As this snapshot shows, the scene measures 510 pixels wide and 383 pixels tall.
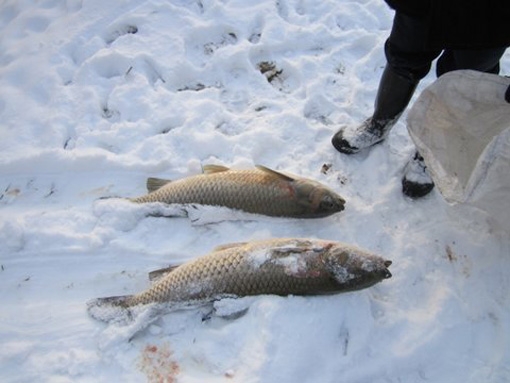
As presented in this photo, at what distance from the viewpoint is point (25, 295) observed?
100 inches

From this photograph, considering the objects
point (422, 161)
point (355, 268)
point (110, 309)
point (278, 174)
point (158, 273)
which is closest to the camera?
point (355, 268)

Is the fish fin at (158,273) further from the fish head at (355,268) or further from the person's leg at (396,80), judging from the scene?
the person's leg at (396,80)

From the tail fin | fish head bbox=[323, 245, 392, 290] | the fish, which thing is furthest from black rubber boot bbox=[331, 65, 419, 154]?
the tail fin

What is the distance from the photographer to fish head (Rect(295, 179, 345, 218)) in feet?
8.64

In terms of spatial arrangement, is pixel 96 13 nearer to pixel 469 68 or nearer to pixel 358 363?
pixel 469 68

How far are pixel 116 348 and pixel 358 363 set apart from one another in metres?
1.24

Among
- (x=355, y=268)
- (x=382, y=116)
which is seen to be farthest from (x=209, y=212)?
(x=382, y=116)

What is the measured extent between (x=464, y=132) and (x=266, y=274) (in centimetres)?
140

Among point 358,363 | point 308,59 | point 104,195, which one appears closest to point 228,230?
point 104,195

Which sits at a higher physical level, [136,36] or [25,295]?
[136,36]

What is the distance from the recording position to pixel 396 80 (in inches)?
98.7

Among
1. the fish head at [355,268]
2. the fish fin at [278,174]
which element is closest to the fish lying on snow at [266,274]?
the fish head at [355,268]

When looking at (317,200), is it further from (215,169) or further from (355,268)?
(215,169)

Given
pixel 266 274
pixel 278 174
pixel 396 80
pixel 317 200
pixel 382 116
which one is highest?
pixel 396 80
